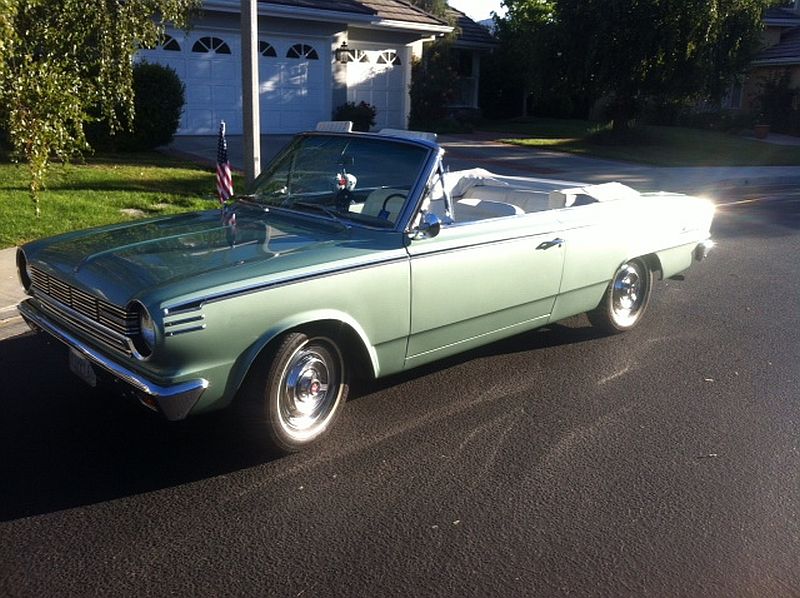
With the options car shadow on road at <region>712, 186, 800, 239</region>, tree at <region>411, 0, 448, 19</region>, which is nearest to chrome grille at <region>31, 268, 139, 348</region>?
car shadow on road at <region>712, 186, 800, 239</region>

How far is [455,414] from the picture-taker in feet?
16.0

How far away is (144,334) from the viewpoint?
3695 millimetres

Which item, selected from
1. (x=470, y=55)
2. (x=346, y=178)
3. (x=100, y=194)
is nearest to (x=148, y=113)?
(x=100, y=194)

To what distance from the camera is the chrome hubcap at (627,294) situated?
6305mm

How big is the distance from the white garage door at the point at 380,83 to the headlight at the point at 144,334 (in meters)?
19.5

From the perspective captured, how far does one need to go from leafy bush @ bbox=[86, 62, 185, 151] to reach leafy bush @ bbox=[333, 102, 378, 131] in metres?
6.61

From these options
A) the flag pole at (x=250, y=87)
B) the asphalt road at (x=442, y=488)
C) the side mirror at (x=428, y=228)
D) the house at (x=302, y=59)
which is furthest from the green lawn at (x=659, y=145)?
the side mirror at (x=428, y=228)

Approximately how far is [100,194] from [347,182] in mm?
6811

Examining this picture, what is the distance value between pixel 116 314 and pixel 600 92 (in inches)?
835

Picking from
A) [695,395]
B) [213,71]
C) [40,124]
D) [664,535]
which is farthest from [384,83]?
[664,535]

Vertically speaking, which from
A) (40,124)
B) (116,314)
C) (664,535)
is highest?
(40,124)

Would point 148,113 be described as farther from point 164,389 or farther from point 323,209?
point 164,389

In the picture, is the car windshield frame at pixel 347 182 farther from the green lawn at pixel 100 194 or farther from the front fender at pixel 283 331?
the green lawn at pixel 100 194

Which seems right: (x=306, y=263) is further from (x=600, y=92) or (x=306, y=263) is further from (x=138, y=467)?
(x=600, y=92)
